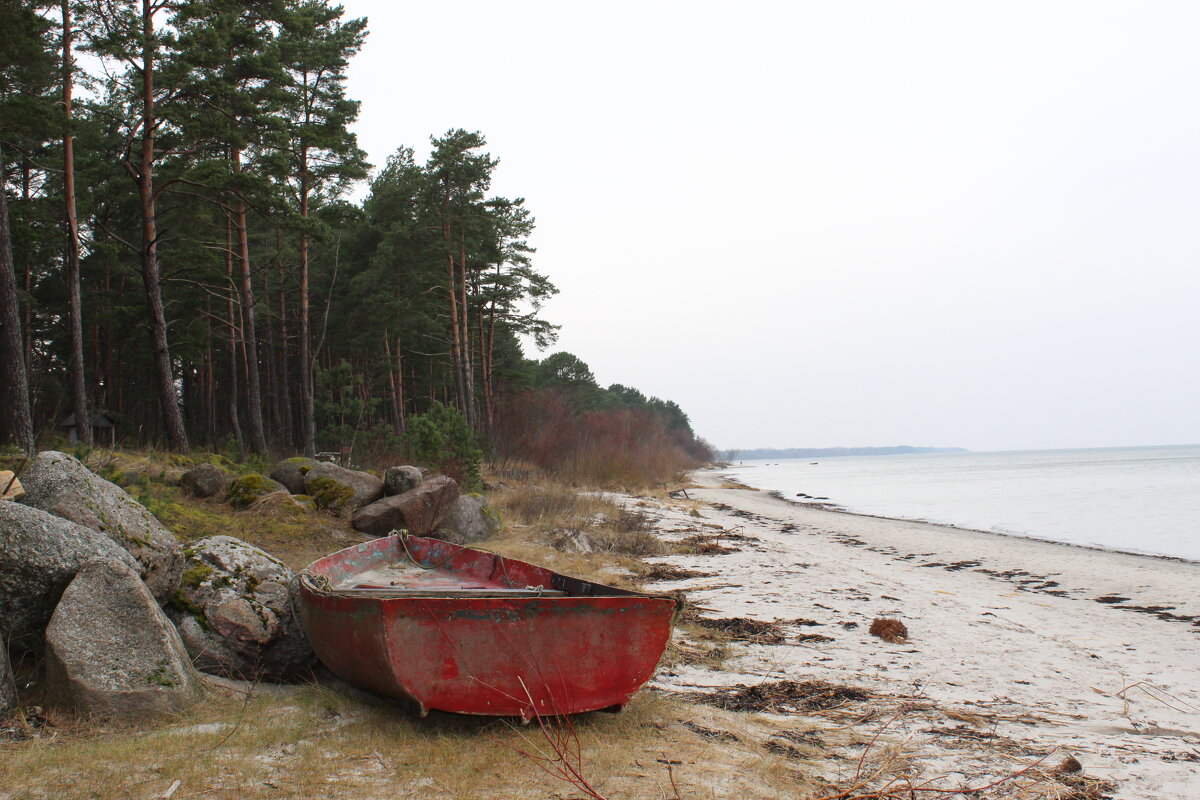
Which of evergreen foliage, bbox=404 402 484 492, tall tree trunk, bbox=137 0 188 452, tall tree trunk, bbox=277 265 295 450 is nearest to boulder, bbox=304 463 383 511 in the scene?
evergreen foliage, bbox=404 402 484 492

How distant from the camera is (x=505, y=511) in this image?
1496 centimetres

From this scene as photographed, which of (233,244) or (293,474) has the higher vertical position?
(233,244)

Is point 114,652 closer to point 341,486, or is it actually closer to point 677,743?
point 677,743

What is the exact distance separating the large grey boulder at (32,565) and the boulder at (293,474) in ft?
24.2

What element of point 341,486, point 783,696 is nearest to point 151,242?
point 341,486

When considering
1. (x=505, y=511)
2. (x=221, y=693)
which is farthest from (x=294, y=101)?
(x=221, y=693)

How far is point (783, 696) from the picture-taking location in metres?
5.15

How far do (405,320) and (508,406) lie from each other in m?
8.90

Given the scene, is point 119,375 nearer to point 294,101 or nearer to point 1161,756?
point 294,101

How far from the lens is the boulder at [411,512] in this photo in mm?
10641

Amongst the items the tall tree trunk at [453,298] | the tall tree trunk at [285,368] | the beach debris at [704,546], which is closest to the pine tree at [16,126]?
the tall tree trunk at [285,368]

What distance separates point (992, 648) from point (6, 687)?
7.31 meters

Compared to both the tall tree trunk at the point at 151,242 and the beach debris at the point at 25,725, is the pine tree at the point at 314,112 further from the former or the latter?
the beach debris at the point at 25,725

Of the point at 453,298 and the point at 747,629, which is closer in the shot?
the point at 747,629
